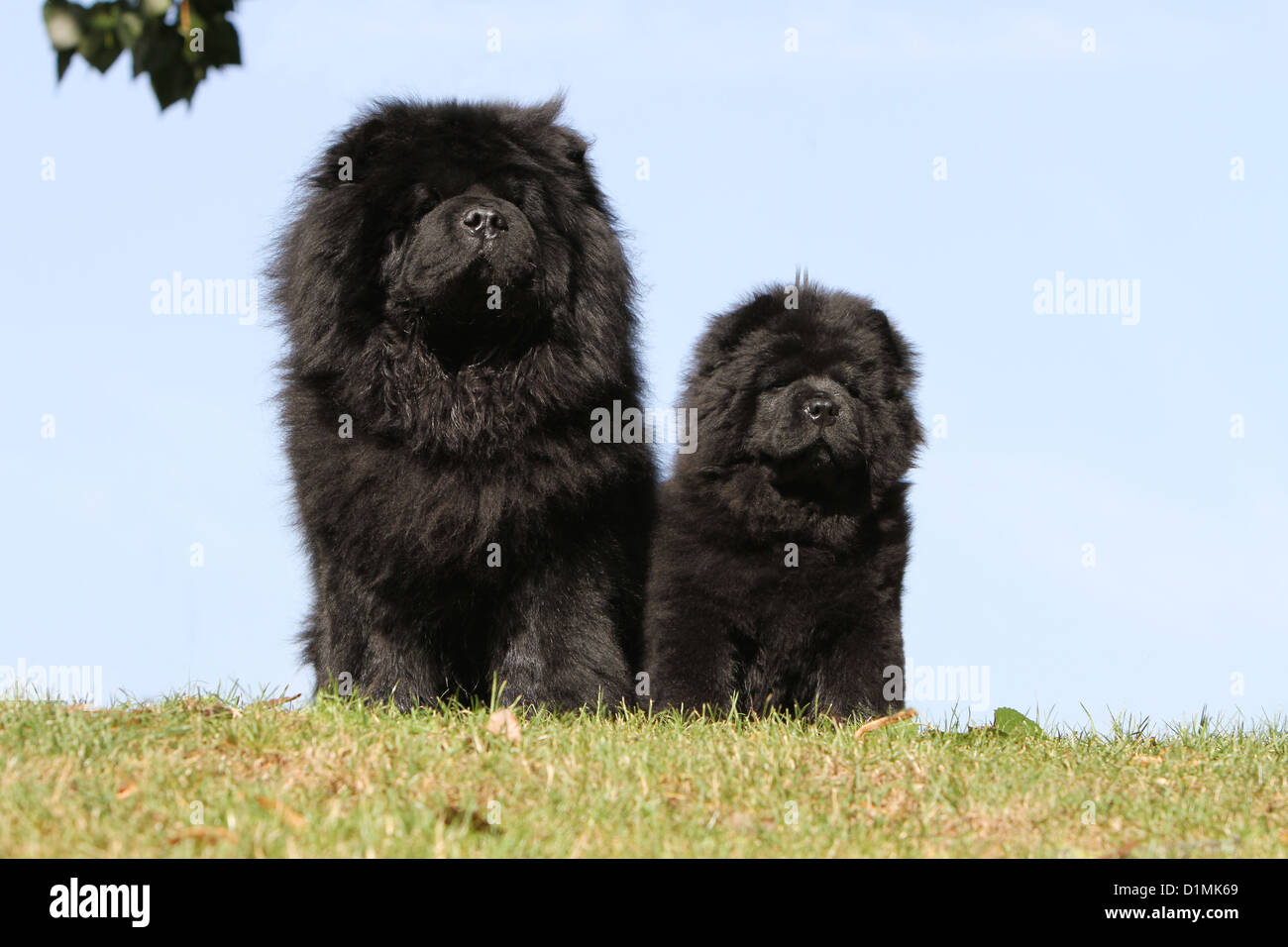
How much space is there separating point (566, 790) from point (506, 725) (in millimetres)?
665

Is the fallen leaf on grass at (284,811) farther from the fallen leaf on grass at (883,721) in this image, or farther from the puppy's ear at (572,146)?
the puppy's ear at (572,146)

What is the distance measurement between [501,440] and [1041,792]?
220cm

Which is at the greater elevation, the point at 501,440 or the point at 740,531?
the point at 501,440

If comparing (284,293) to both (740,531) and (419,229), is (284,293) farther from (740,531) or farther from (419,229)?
(740,531)

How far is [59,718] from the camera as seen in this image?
3791mm

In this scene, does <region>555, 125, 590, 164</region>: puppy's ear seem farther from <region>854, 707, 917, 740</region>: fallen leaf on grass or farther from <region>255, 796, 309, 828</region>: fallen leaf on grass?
<region>255, 796, 309, 828</region>: fallen leaf on grass

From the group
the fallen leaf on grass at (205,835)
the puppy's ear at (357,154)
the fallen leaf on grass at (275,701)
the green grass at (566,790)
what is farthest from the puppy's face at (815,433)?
the fallen leaf on grass at (205,835)

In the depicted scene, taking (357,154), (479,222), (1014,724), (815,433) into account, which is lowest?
(1014,724)

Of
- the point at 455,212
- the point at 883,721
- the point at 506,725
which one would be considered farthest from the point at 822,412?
the point at 506,725

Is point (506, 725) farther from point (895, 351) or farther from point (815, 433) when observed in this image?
point (895, 351)

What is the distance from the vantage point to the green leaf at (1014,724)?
478 centimetres

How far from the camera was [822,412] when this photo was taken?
4.60 meters

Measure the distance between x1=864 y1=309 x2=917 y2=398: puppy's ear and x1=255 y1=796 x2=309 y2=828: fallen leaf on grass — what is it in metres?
2.79
